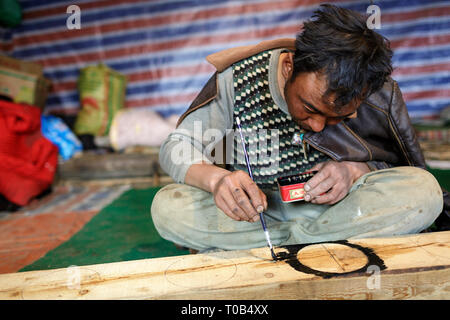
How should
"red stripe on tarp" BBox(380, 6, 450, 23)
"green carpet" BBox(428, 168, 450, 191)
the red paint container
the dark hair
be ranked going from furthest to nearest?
1. "red stripe on tarp" BBox(380, 6, 450, 23)
2. "green carpet" BBox(428, 168, 450, 191)
3. the red paint container
4. the dark hair

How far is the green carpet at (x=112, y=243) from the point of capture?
188 cm

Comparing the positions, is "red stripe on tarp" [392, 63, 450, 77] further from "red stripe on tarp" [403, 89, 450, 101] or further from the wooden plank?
the wooden plank

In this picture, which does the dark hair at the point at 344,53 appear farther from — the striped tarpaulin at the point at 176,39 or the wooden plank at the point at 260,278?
the striped tarpaulin at the point at 176,39

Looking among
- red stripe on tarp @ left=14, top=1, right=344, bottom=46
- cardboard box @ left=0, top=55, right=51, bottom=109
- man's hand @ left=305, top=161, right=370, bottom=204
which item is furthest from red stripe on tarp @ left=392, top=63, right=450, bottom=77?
cardboard box @ left=0, top=55, right=51, bottom=109

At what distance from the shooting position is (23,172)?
2.89 m

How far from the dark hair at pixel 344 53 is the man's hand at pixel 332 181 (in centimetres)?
28

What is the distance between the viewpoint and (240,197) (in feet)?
4.05

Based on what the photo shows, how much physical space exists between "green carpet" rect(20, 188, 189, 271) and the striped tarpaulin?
5.66 ft

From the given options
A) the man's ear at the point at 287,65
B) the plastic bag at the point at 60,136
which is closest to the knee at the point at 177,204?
the man's ear at the point at 287,65

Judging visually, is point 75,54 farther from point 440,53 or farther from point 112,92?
point 440,53

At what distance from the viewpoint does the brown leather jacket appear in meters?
1.61

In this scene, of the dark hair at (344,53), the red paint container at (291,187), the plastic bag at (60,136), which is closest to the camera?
the dark hair at (344,53)

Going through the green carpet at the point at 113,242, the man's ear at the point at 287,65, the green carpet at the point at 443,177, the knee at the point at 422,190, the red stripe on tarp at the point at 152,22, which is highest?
the red stripe on tarp at the point at 152,22
